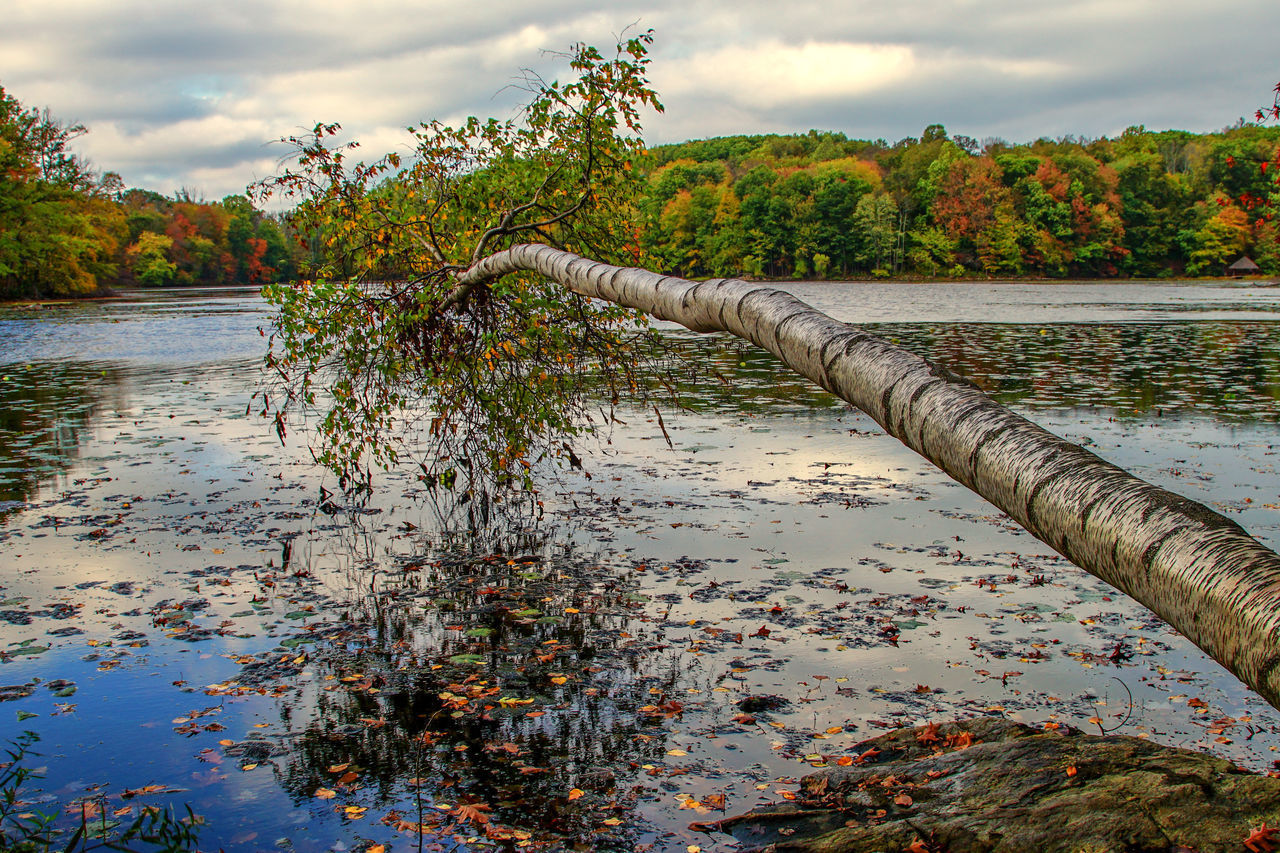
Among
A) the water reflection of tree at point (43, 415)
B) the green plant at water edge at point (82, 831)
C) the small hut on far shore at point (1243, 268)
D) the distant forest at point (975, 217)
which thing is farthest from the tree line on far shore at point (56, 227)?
the small hut on far shore at point (1243, 268)

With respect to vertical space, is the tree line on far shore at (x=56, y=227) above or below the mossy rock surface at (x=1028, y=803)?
above

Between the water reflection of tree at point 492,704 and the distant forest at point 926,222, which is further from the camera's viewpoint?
the distant forest at point 926,222

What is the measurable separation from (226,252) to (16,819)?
125 meters

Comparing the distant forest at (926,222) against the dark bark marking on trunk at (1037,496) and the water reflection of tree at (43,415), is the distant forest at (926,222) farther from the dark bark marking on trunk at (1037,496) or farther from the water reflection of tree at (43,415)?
Answer: the dark bark marking on trunk at (1037,496)

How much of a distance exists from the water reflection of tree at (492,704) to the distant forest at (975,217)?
97.0 meters

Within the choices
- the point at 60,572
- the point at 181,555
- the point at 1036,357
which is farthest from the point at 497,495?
the point at 1036,357

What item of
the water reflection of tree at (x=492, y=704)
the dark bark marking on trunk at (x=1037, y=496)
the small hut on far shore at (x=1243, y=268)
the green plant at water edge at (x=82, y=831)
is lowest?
the water reflection of tree at (x=492, y=704)

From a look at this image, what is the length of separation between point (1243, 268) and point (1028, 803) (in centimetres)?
12384

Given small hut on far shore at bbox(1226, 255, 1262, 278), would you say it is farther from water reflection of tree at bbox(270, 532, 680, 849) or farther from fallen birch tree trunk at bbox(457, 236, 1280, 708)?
fallen birch tree trunk at bbox(457, 236, 1280, 708)

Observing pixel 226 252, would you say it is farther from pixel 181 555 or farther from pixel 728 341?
pixel 181 555

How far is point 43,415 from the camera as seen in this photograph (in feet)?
54.4

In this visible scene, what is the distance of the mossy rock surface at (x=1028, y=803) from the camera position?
320 centimetres

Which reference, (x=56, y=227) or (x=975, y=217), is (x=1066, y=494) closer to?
(x=56, y=227)

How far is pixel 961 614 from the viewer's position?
263 inches
